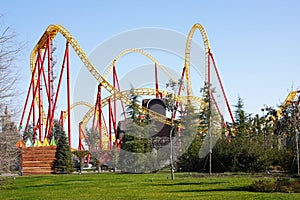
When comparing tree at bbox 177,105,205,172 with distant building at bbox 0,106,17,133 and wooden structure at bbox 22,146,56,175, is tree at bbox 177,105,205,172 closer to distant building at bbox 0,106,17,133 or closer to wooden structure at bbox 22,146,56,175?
Answer: wooden structure at bbox 22,146,56,175

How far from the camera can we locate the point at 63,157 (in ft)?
136

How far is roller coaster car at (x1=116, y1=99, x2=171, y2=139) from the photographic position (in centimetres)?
4309

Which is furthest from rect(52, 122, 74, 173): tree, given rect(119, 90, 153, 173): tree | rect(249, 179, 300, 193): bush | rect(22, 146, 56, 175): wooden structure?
rect(249, 179, 300, 193): bush

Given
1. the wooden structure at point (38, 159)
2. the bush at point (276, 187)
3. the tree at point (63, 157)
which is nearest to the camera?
the bush at point (276, 187)

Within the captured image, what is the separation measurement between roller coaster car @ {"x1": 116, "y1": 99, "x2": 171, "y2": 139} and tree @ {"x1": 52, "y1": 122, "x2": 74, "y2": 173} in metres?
5.02

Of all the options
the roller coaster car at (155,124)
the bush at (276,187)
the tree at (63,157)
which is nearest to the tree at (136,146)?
the roller coaster car at (155,124)

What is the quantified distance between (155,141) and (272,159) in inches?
471

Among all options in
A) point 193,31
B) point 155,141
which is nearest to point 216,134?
point 155,141

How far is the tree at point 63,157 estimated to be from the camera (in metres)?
41.1

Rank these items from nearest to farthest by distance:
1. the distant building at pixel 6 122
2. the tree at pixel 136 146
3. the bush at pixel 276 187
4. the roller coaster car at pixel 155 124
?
the distant building at pixel 6 122, the bush at pixel 276 187, the tree at pixel 136 146, the roller coaster car at pixel 155 124

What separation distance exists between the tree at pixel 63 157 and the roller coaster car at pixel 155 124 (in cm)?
502

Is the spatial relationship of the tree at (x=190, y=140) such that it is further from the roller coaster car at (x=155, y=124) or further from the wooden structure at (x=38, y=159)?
the wooden structure at (x=38, y=159)

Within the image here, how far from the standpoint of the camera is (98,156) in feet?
147

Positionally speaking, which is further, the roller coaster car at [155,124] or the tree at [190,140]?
the roller coaster car at [155,124]
